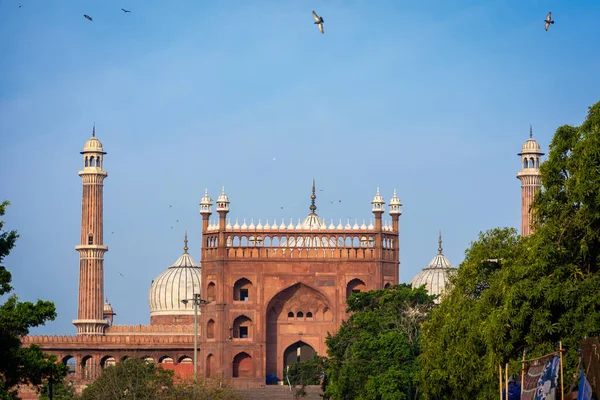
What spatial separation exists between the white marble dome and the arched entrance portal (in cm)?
1385

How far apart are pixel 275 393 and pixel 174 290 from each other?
20.2 metres

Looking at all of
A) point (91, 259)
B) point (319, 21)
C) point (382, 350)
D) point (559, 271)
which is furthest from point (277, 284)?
point (559, 271)

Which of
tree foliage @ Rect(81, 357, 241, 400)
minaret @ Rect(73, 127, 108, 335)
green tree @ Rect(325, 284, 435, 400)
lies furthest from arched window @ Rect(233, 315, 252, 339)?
tree foliage @ Rect(81, 357, 241, 400)

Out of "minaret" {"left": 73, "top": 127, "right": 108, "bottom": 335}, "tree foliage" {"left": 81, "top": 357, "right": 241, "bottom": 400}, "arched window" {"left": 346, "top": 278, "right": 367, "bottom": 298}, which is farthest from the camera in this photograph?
"minaret" {"left": 73, "top": 127, "right": 108, "bottom": 335}

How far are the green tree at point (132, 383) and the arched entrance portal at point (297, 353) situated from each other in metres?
20.4

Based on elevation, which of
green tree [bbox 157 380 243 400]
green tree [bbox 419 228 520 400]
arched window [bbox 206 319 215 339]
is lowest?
green tree [bbox 157 380 243 400]

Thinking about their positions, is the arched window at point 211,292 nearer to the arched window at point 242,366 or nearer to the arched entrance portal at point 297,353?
the arched window at point 242,366

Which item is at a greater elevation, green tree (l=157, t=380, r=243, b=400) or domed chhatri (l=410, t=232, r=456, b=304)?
domed chhatri (l=410, t=232, r=456, b=304)

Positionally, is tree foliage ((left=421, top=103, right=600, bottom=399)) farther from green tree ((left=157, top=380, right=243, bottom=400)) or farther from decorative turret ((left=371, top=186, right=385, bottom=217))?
decorative turret ((left=371, top=186, right=385, bottom=217))

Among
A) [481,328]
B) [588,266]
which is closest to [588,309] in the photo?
[588,266]

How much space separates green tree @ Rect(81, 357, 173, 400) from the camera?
4053 cm

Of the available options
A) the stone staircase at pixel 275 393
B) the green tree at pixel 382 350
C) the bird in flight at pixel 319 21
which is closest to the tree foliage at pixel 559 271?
the bird in flight at pixel 319 21

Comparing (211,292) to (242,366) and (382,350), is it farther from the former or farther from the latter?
(382,350)

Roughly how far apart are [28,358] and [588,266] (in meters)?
12.9
